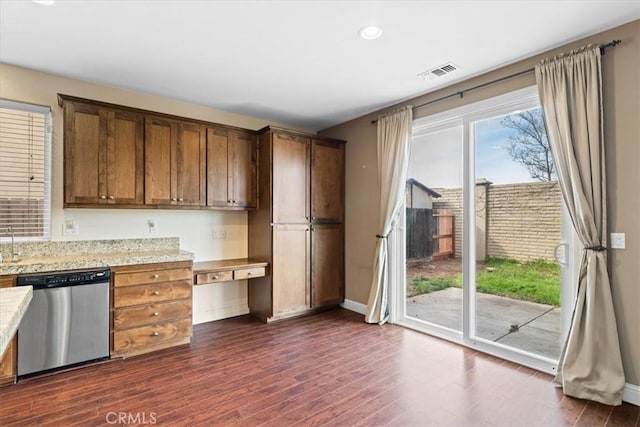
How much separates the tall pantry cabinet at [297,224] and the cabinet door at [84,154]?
1653 mm

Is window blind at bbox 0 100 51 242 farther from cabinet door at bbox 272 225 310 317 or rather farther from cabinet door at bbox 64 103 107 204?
cabinet door at bbox 272 225 310 317

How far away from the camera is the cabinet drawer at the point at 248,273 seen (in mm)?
3664

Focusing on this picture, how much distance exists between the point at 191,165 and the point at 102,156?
0.82 m

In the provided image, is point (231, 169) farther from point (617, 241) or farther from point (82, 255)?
point (617, 241)

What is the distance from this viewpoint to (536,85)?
2668 millimetres

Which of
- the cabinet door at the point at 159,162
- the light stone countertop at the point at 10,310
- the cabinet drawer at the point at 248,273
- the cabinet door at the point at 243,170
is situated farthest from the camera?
the cabinet door at the point at 243,170

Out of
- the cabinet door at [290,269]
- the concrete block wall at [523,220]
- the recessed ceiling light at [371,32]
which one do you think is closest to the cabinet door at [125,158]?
the cabinet door at [290,269]

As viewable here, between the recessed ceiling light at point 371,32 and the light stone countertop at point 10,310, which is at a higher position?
the recessed ceiling light at point 371,32

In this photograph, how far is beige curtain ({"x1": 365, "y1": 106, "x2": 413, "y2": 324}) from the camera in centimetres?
372

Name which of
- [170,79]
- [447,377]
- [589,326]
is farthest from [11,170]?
[589,326]

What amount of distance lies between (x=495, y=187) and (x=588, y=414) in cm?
184

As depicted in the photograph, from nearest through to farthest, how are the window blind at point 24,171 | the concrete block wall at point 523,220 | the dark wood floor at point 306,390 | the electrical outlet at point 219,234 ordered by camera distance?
1. the dark wood floor at point 306,390
2. the concrete block wall at point 523,220
3. the window blind at point 24,171
4. the electrical outlet at point 219,234

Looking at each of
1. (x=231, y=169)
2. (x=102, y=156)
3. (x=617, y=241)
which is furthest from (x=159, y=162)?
(x=617, y=241)

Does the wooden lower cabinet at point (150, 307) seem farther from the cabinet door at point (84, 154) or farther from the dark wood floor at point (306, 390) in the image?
the cabinet door at point (84, 154)
